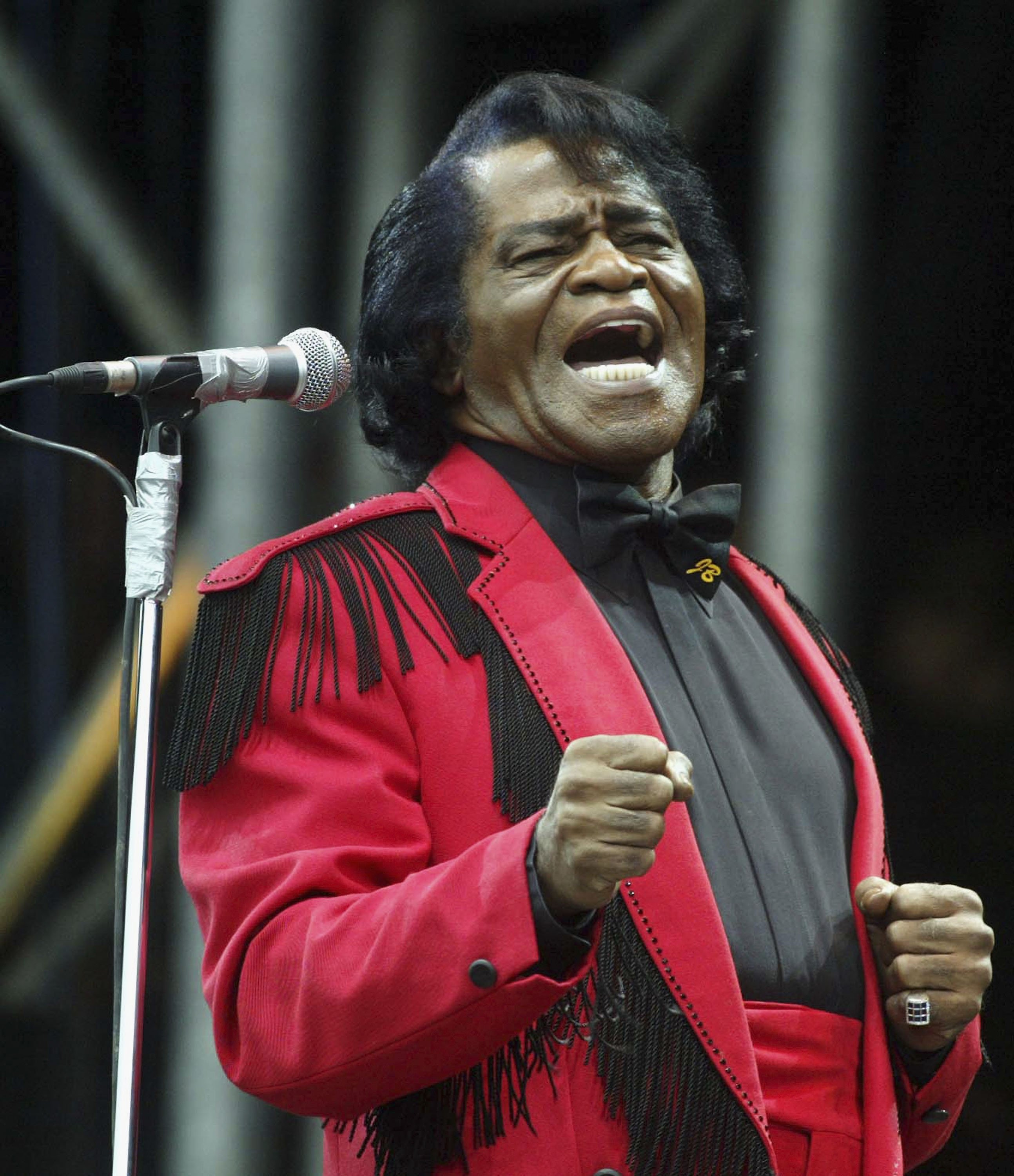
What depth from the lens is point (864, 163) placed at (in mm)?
2689

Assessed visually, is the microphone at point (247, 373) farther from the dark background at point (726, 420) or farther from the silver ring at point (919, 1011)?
the dark background at point (726, 420)

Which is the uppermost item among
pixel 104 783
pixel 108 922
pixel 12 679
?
pixel 12 679

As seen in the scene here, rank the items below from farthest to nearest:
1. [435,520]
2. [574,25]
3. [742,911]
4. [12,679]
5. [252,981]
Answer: [574,25] → [12,679] → [435,520] → [742,911] → [252,981]

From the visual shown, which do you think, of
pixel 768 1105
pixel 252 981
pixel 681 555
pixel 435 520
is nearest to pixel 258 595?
pixel 435 520

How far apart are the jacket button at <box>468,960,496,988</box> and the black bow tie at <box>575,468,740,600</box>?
530 mm

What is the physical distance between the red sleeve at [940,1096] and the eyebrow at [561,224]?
3.06 ft

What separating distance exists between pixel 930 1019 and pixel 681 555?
0.55 metres

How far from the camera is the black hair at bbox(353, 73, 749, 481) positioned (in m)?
1.77

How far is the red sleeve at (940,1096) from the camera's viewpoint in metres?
1.64

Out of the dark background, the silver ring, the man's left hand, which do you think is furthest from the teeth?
the dark background

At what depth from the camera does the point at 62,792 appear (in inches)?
101

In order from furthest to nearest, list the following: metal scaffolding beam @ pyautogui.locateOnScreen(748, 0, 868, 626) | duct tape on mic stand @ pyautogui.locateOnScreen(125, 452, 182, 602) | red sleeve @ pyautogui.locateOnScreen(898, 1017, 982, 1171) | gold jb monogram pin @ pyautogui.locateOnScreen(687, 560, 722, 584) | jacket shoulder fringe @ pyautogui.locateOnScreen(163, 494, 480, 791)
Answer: metal scaffolding beam @ pyautogui.locateOnScreen(748, 0, 868, 626)
gold jb monogram pin @ pyautogui.locateOnScreen(687, 560, 722, 584)
red sleeve @ pyautogui.locateOnScreen(898, 1017, 982, 1171)
jacket shoulder fringe @ pyautogui.locateOnScreen(163, 494, 480, 791)
duct tape on mic stand @ pyautogui.locateOnScreen(125, 452, 182, 602)

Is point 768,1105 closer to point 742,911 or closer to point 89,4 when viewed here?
point 742,911

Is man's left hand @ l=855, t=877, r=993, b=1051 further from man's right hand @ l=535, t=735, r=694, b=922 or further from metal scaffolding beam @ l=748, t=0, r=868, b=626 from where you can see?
metal scaffolding beam @ l=748, t=0, r=868, b=626
